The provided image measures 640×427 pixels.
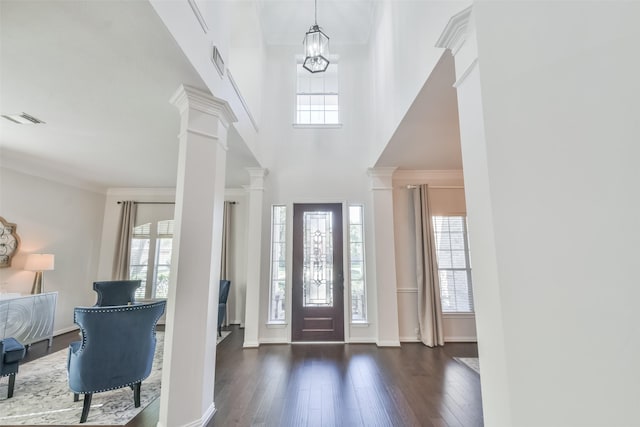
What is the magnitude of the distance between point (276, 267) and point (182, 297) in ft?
8.01

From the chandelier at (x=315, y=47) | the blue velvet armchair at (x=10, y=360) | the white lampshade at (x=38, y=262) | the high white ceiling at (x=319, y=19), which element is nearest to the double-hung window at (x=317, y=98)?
the high white ceiling at (x=319, y=19)

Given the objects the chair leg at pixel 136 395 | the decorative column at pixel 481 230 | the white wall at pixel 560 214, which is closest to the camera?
the white wall at pixel 560 214

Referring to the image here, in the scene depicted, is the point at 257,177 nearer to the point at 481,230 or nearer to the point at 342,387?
the point at 342,387

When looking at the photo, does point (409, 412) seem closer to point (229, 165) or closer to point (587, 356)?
point (587, 356)

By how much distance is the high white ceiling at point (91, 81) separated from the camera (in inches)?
58.9

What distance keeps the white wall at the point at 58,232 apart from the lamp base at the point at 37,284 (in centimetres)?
5

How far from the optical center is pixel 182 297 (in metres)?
2.02

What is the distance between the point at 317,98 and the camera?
496 cm

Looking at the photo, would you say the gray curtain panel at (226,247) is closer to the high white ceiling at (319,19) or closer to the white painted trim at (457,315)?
the high white ceiling at (319,19)

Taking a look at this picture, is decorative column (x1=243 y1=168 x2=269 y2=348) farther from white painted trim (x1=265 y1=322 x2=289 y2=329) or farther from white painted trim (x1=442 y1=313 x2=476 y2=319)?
white painted trim (x1=442 y1=313 x2=476 y2=319)

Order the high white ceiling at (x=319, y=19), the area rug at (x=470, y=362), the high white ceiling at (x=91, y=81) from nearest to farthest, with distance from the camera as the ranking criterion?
1. the high white ceiling at (x=91, y=81)
2. the area rug at (x=470, y=362)
3. the high white ceiling at (x=319, y=19)

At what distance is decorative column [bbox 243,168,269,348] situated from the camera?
13.4 feet

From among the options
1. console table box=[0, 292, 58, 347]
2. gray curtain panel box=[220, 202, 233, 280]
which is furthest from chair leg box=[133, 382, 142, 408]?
gray curtain panel box=[220, 202, 233, 280]

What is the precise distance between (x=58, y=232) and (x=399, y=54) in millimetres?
6187
